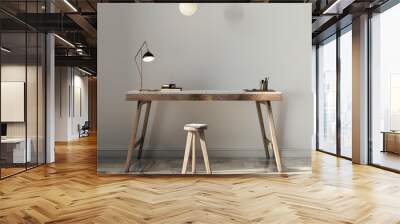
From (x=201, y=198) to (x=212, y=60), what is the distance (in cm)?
231

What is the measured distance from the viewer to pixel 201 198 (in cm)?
369

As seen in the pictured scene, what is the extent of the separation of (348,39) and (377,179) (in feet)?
10.2

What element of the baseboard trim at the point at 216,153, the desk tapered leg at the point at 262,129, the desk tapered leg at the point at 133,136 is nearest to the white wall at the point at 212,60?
the baseboard trim at the point at 216,153

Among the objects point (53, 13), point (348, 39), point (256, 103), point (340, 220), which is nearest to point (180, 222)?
point (340, 220)

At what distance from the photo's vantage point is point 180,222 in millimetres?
2861

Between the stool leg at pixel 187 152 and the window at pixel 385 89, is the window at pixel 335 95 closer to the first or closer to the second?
the window at pixel 385 89

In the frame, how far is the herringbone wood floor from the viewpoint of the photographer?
118 inches

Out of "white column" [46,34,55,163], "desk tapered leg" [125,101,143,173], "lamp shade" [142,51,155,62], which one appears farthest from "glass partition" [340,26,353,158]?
"white column" [46,34,55,163]

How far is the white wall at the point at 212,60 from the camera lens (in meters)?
5.33

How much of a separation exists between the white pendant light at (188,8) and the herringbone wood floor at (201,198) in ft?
7.31

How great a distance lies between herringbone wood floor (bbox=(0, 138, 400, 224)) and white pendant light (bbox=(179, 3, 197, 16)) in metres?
2.23

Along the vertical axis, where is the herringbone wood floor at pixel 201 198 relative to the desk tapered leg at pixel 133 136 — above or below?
below

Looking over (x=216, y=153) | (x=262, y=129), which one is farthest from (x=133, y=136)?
(x=262, y=129)

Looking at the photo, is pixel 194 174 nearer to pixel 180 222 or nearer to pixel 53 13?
pixel 180 222
